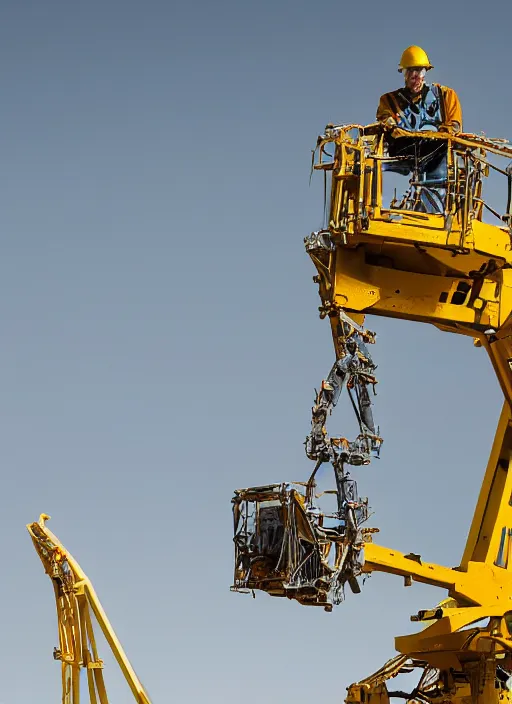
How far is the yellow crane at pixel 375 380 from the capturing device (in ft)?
69.9

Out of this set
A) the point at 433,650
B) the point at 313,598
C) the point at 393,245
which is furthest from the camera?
the point at 433,650

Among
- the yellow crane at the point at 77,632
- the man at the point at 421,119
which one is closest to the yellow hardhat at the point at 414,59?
the man at the point at 421,119


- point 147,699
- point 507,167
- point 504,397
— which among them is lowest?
point 147,699

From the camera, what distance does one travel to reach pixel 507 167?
23.1 metres

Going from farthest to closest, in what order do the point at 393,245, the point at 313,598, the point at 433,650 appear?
the point at 433,650
the point at 393,245
the point at 313,598

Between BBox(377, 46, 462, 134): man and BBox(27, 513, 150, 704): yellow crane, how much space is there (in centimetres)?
841

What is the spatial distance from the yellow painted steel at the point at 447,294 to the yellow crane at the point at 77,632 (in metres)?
3.72

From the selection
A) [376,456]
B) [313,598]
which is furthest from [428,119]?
[313,598]

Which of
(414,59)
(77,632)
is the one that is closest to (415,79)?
(414,59)

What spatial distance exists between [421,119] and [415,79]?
64 cm

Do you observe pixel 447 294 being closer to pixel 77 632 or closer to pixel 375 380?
pixel 375 380

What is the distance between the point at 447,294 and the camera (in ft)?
78.3

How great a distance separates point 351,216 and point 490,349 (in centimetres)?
382

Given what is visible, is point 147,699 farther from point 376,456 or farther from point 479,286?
point 479,286
